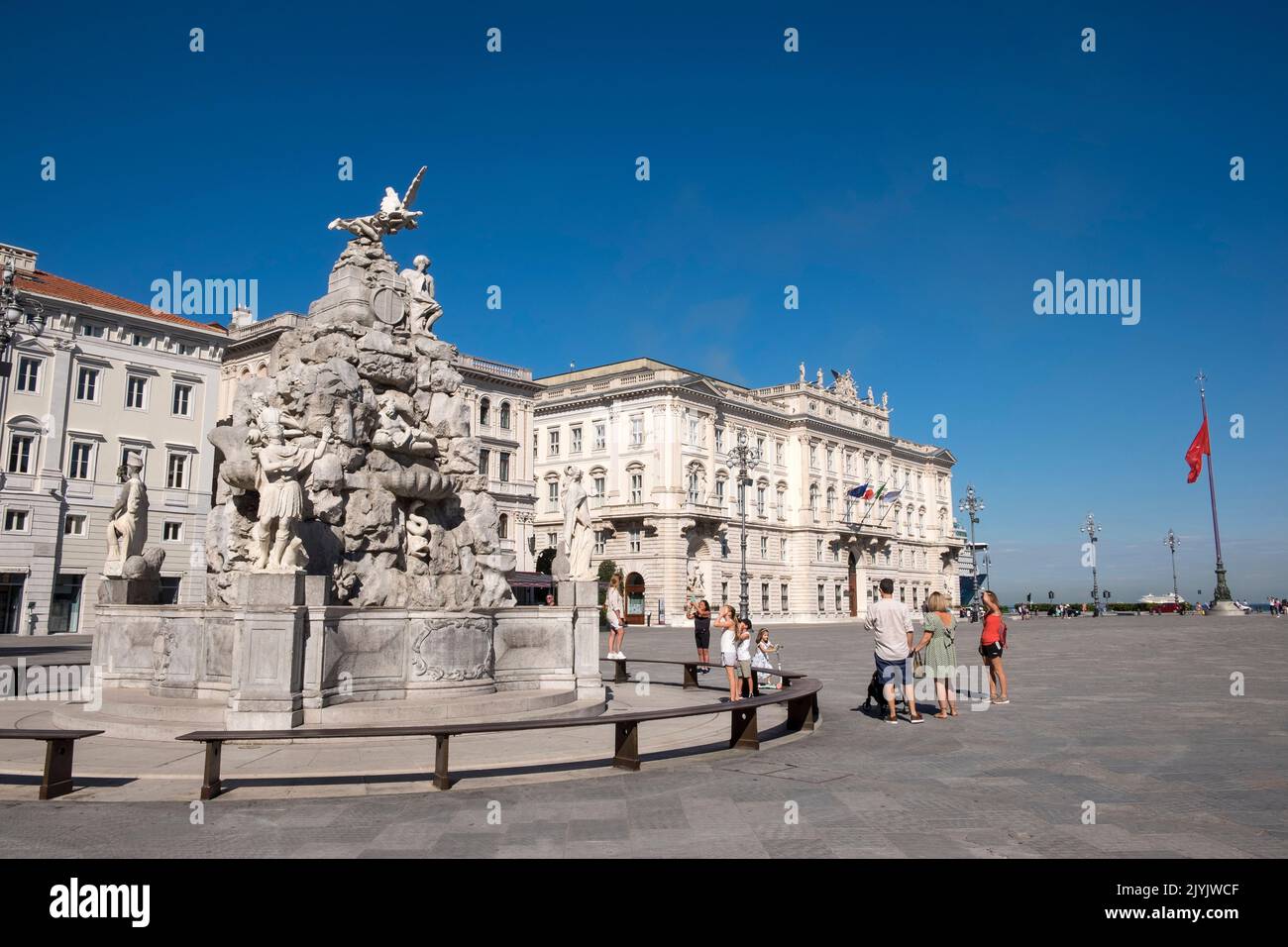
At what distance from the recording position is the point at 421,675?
11.1 metres

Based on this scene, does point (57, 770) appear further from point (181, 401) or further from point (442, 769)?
point (181, 401)

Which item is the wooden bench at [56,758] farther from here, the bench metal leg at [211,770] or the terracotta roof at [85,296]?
the terracotta roof at [85,296]

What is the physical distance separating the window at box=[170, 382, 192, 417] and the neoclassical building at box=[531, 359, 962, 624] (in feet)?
81.0

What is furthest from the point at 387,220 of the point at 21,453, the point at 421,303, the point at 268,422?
the point at 21,453

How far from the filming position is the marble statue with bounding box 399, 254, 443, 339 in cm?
1416

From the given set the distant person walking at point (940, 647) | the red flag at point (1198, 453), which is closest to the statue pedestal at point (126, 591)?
the distant person walking at point (940, 647)

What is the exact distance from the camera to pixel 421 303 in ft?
47.0

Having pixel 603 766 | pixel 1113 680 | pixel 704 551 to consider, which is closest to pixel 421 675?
pixel 603 766

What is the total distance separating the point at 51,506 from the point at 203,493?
673 centimetres

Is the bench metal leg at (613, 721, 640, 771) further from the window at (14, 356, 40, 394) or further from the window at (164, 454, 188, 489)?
the window at (164, 454, 188, 489)

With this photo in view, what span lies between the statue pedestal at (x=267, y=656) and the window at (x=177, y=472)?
3702cm

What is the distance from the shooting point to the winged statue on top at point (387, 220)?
14.1 meters

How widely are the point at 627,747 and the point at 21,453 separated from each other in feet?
127
